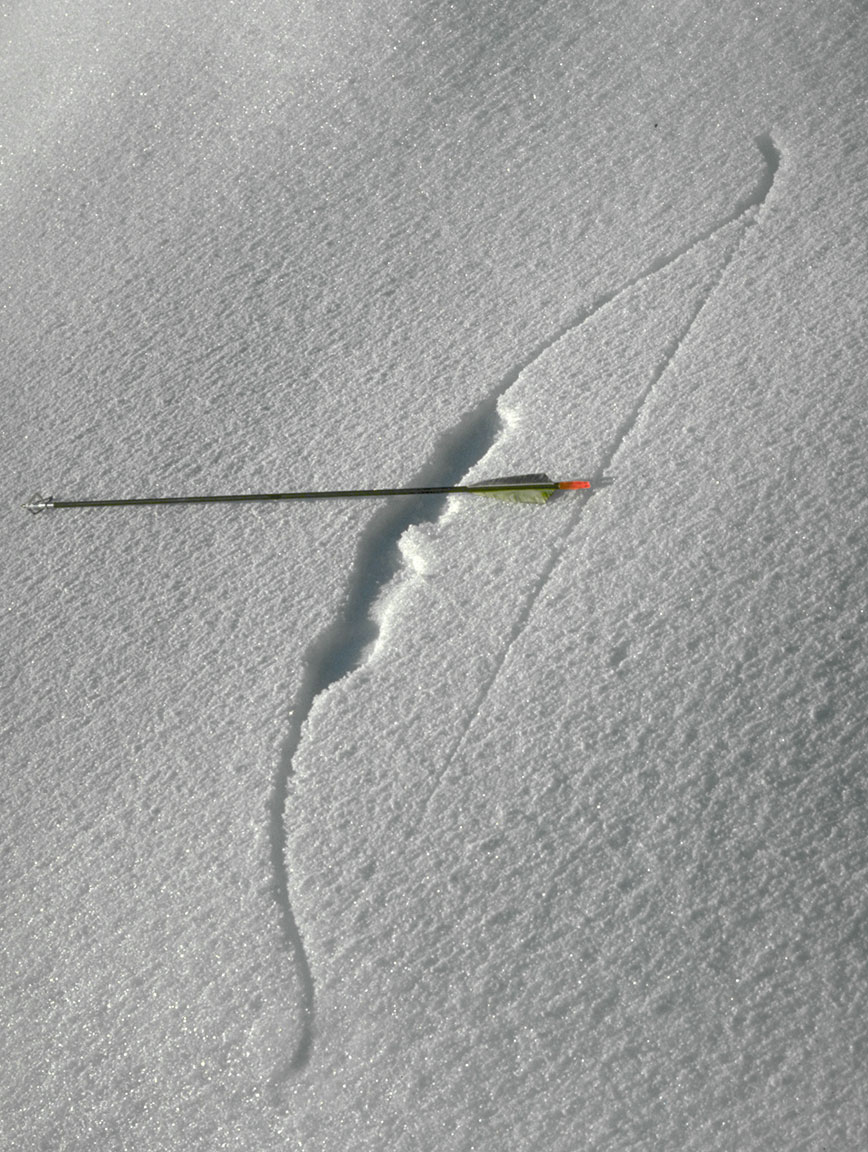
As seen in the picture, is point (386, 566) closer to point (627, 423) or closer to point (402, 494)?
point (402, 494)

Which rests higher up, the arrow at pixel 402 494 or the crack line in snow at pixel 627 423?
the arrow at pixel 402 494

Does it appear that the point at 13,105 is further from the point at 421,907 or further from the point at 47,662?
the point at 421,907

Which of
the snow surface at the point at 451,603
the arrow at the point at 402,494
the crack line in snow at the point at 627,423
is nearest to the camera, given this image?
the snow surface at the point at 451,603

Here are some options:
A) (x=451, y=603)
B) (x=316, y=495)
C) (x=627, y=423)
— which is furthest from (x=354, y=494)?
(x=627, y=423)

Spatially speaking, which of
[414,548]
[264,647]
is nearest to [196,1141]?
[264,647]

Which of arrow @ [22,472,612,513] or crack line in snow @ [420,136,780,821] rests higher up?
arrow @ [22,472,612,513]

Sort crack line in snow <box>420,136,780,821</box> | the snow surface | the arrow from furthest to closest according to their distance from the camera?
the arrow
crack line in snow <box>420,136,780,821</box>
the snow surface
